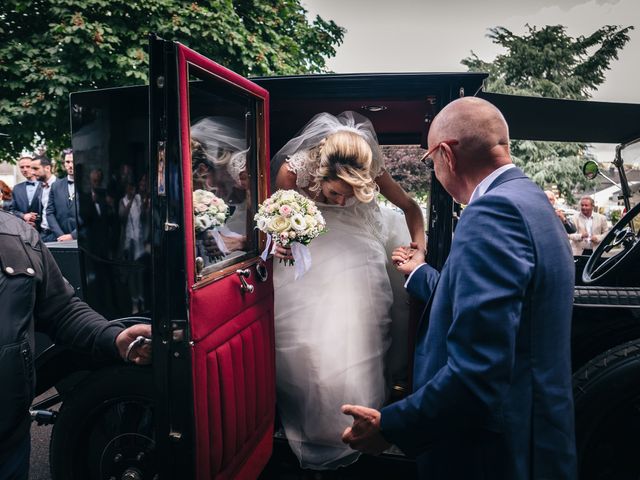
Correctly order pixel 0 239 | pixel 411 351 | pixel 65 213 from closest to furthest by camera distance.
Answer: pixel 0 239 → pixel 411 351 → pixel 65 213

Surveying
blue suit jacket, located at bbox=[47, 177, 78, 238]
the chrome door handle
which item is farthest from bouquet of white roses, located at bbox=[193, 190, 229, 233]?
blue suit jacket, located at bbox=[47, 177, 78, 238]

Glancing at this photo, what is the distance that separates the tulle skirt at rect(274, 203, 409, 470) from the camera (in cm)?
262

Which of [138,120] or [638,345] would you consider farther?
[138,120]

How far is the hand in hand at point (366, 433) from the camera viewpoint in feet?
4.44

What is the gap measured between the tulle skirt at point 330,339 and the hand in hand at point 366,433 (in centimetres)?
126

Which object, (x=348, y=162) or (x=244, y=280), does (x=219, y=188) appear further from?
(x=348, y=162)

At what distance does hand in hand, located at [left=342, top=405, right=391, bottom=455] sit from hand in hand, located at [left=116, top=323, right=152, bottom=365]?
0.93 m

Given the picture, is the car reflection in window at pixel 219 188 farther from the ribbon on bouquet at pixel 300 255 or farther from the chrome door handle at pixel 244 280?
the ribbon on bouquet at pixel 300 255

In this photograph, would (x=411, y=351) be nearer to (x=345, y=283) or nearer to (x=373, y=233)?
(x=345, y=283)

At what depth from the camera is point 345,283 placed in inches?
112

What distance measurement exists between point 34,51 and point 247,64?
3194mm

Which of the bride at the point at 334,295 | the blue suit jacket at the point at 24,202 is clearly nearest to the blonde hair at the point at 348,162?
the bride at the point at 334,295

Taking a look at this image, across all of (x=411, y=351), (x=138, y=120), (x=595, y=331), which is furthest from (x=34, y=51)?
(x=595, y=331)

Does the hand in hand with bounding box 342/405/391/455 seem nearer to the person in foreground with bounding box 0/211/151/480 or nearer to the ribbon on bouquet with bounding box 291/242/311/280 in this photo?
the person in foreground with bounding box 0/211/151/480
